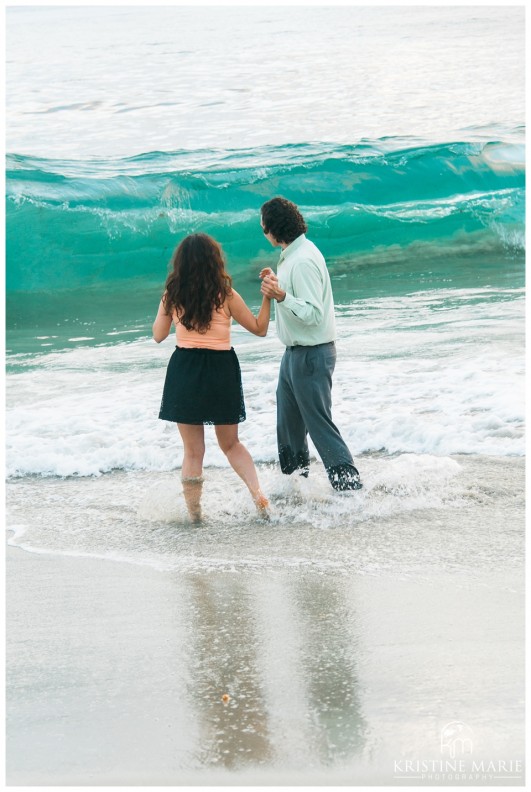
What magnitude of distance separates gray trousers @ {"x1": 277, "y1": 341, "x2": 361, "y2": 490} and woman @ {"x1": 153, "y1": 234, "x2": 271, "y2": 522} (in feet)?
1.05

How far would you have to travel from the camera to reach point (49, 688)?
129 inches

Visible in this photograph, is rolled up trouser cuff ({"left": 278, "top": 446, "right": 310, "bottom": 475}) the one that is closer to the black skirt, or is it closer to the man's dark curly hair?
the black skirt

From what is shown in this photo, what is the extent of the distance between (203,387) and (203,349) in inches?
7.9

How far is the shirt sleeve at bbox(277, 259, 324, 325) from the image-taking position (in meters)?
4.91

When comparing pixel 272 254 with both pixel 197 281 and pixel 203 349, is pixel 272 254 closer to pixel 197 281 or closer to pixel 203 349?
pixel 203 349

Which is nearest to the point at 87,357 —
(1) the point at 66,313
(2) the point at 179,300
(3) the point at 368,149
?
(1) the point at 66,313

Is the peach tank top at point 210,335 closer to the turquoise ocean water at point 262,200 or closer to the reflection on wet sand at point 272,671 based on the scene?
the reflection on wet sand at point 272,671

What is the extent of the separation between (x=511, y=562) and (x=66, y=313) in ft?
35.7

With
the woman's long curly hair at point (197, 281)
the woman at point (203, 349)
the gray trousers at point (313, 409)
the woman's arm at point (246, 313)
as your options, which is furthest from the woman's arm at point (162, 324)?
the gray trousers at point (313, 409)

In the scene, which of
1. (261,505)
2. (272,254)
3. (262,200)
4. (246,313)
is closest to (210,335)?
(246,313)

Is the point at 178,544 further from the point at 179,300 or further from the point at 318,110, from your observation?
the point at 318,110

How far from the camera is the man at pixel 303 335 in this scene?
4930 millimetres

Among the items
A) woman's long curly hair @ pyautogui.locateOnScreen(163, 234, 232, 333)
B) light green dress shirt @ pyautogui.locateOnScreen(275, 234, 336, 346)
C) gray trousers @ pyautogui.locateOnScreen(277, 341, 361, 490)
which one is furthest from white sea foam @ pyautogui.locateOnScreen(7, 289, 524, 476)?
woman's long curly hair @ pyautogui.locateOnScreen(163, 234, 232, 333)

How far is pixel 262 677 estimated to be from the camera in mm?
3273
